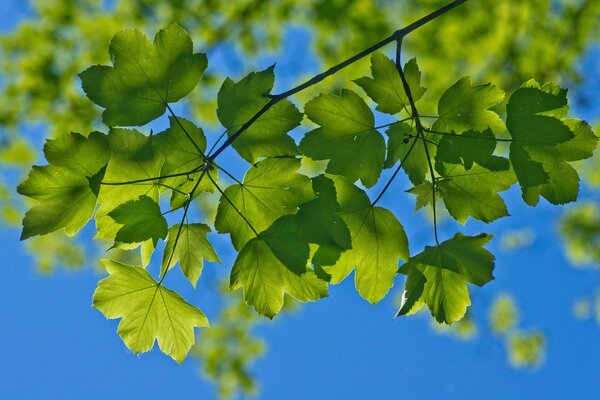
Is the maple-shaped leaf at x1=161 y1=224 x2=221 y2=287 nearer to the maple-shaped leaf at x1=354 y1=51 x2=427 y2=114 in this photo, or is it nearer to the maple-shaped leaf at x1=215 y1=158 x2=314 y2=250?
the maple-shaped leaf at x1=215 y1=158 x2=314 y2=250

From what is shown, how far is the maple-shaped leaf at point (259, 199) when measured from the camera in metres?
0.98

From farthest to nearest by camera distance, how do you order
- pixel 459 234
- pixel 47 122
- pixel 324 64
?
pixel 324 64 → pixel 47 122 → pixel 459 234

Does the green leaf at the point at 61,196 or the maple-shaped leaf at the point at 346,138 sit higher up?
the maple-shaped leaf at the point at 346,138

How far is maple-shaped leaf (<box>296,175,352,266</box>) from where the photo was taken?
2.92ft

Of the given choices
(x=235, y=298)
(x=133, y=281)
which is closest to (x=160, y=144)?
(x=133, y=281)

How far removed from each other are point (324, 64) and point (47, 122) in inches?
118

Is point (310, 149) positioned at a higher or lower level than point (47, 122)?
lower

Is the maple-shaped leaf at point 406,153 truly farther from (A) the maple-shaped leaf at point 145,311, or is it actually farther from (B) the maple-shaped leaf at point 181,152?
(A) the maple-shaped leaf at point 145,311

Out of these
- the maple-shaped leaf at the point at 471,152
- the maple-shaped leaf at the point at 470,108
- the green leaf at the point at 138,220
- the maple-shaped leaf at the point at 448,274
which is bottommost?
the maple-shaped leaf at the point at 448,274

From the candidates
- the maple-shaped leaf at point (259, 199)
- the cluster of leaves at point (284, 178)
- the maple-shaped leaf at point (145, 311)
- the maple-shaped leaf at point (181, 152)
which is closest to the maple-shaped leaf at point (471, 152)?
the cluster of leaves at point (284, 178)

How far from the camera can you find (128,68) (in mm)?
1002

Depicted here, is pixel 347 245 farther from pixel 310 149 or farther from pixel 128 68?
pixel 128 68

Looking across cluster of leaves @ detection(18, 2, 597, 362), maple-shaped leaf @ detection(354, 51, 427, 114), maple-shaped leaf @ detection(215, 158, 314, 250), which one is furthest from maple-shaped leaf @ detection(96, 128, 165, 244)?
maple-shaped leaf @ detection(354, 51, 427, 114)

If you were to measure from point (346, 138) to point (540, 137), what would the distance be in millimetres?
351
